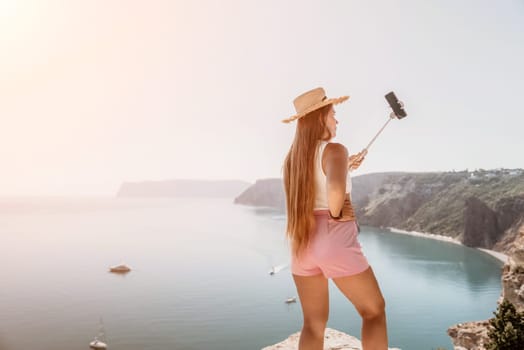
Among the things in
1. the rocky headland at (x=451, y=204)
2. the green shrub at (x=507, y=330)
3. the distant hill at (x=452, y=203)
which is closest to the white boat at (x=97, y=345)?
the green shrub at (x=507, y=330)

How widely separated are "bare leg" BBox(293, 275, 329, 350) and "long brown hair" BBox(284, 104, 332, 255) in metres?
0.19

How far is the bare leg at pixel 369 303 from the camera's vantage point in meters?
2.35

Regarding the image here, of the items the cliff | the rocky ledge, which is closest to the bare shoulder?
the rocky ledge

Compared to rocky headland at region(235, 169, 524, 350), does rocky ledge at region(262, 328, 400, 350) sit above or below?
below

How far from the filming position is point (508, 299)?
1830 centimetres

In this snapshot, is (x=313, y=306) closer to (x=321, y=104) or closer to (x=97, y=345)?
(x=321, y=104)

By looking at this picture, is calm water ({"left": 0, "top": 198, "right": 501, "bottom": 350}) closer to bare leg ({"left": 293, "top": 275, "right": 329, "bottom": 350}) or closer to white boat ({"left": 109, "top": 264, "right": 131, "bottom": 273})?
white boat ({"left": 109, "top": 264, "right": 131, "bottom": 273})

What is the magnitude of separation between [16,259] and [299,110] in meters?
97.6

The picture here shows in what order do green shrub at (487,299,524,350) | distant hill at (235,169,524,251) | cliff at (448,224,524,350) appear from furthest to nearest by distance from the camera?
distant hill at (235,169,524,251) → cliff at (448,224,524,350) → green shrub at (487,299,524,350)

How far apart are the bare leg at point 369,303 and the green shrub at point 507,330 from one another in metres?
10.8

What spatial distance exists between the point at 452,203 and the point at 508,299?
114833 millimetres

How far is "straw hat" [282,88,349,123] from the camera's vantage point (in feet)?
8.44

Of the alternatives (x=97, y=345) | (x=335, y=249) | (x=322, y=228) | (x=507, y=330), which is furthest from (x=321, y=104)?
(x=97, y=345)

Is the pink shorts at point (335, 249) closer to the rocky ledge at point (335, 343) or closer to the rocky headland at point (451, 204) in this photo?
the rocky ledge at point (335, 343)
